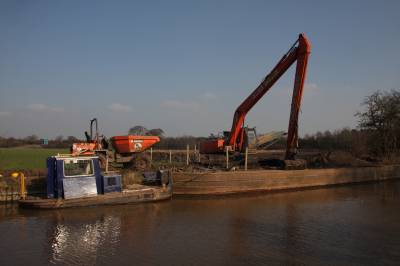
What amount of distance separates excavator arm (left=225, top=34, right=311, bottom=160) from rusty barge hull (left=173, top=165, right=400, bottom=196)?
6.40 feet

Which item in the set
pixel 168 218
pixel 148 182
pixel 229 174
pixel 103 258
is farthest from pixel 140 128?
pixel 103 258

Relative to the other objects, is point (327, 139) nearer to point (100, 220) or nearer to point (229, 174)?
point (229, 174)

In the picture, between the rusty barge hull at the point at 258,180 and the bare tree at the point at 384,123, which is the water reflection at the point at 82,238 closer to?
the rusty barge hull at the point at 258,180

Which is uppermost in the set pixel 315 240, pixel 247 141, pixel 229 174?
pixel 247 141

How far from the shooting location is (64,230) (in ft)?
40.8

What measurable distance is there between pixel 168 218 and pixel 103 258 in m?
4.80

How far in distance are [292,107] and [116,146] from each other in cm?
1120

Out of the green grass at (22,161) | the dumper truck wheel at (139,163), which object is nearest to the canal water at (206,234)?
the dumper truck wheel at (139,163)

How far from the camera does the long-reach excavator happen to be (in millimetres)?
22672

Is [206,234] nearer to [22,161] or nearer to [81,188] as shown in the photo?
[81,188]

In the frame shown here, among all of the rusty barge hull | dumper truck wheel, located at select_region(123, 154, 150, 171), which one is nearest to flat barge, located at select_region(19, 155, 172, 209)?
the rusty barge hull

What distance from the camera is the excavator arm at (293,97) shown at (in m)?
22.6

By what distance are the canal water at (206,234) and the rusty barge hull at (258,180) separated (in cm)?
147

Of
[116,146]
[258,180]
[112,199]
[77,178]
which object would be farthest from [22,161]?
[258,180]
